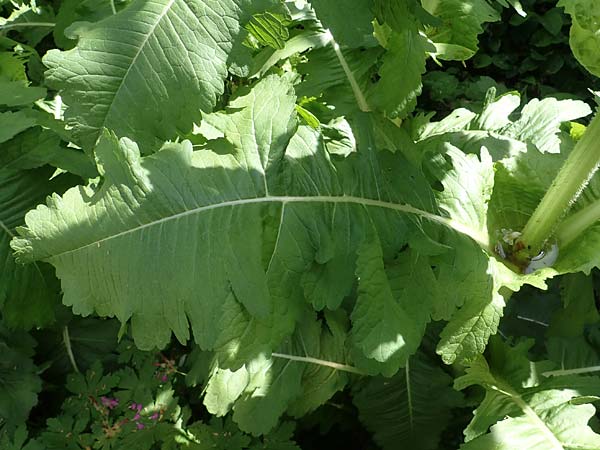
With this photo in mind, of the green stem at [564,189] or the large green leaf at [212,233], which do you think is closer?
the large green leaf at [212,233]

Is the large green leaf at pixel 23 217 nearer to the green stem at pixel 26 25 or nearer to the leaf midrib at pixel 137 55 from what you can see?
the leaf midrib at pixel 137 55

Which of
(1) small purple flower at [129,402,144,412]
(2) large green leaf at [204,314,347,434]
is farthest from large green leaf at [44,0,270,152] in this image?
(1) small purple flower at [129,402,144,412]

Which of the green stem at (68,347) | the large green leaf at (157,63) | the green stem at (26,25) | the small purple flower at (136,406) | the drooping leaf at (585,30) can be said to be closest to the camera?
the drooping leaf at (585,30)

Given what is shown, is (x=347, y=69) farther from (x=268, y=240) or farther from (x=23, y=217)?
(x=23, y=217)

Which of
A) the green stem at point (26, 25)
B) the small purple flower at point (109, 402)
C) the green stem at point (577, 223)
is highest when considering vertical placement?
the green stem at point (26, 25)

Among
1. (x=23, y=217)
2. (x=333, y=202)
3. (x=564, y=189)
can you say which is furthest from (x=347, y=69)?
(x=23, y=217)

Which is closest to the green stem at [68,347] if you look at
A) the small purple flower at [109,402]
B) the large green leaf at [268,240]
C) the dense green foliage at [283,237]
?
the dense green foliage at [283,237]

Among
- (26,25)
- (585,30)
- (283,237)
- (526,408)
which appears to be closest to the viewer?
(585,30)
